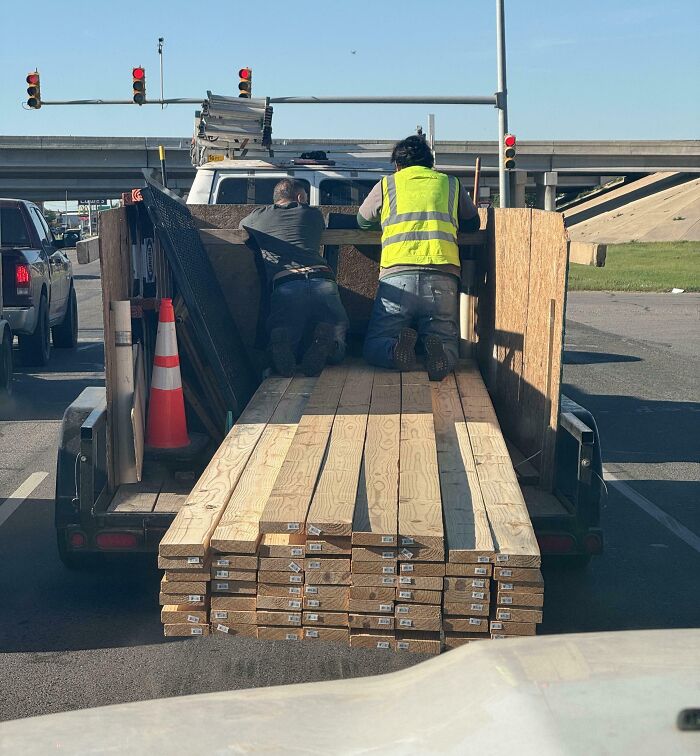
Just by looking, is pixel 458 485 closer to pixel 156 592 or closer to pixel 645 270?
pixel 156 592

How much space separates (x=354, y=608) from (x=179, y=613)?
0.68 meters

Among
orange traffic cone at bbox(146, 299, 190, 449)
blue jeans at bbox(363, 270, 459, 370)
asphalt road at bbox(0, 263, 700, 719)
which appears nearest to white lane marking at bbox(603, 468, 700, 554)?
asphalt road at bbox(0, 263, 700, 719)

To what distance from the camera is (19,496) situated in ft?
26.0

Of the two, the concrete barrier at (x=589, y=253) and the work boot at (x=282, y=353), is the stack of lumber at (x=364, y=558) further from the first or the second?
the work boot at (x=282, y=353)

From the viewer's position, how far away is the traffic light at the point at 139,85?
108 ft

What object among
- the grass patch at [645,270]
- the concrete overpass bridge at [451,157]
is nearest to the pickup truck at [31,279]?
the grass patch at [645,270]

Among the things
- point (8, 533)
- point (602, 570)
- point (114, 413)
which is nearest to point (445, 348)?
point (602, 570)

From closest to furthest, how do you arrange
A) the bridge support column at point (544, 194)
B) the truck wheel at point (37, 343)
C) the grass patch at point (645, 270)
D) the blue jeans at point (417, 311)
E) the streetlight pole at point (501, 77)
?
the blue jeans at point (417, 311) → the truck wheel at point (37, 343) → the streetlight pole at point (501, 77) → the grass patch at point (645, 270) → the bridge support column at point (544, 194)

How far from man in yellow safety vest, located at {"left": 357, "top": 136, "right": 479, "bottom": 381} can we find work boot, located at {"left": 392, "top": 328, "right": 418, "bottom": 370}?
69mm

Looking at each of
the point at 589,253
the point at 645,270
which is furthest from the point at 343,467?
the point at 645,270

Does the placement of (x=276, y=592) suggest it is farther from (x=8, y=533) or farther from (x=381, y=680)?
(x=8, y=533)

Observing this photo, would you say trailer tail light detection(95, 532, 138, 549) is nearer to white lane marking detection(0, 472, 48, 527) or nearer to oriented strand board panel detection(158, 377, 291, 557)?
oriented strand board panel detection(158, 377, 291, 557)

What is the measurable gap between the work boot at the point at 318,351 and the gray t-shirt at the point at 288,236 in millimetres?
569

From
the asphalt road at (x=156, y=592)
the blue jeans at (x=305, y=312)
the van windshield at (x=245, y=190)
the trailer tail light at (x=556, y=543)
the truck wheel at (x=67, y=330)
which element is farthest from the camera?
the truck wheel at (x=67, y=330)
